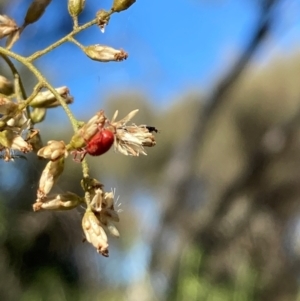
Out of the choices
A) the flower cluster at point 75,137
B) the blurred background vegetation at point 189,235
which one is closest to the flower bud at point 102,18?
the flower cluster at point 75,137

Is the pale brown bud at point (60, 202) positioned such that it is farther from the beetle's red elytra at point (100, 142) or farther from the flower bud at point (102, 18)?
the flower bud at point (102, 18)

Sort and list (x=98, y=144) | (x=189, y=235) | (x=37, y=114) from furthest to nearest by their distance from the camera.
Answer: (x=189, y=235) → (x=37, y=114) → (x=98, y=144)

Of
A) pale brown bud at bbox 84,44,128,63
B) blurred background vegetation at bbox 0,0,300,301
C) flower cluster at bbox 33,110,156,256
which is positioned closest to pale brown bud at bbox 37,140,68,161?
flower cluster at bbox 33,110,156,256

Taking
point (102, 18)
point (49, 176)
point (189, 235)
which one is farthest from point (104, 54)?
point (189, 235)

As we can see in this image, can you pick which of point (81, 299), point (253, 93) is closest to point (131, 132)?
point (81, 299)

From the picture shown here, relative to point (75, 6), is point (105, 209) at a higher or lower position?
lower

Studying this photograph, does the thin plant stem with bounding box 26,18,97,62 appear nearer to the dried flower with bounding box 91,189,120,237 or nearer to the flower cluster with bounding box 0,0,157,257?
the flower cluster with bounding box 0,0,157,257

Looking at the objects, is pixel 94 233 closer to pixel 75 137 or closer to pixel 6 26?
pixel 75 137
